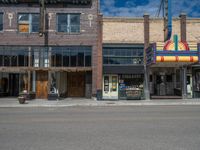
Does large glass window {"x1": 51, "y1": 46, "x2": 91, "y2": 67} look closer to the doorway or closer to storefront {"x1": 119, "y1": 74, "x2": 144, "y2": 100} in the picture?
storefront {"x1": 119, "y1": 74, "x2": 144, "y2": 100}

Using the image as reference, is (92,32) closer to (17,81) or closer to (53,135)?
(17,81)

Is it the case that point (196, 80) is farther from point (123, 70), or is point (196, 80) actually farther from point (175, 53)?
point (123, 70)

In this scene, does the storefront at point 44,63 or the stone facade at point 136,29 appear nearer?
the storefront at point 44,63

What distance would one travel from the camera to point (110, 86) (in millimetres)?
25938

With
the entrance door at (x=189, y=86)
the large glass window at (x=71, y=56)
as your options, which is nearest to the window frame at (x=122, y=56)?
the large glass window at (x=71, y=56)

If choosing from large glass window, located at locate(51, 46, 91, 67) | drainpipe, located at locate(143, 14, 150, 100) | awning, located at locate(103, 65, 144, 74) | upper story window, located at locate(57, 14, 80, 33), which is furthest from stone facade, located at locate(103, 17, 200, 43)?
upper story window, located at locate(57, 14, 80, 33)

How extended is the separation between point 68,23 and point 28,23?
4171mm

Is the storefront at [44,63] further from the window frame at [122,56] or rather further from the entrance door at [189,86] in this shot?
the entrance door at [189,86]

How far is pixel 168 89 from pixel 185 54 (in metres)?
6.62

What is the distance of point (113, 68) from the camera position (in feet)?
83.0

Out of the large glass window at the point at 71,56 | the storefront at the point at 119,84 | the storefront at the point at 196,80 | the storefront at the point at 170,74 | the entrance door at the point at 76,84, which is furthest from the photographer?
the entrance door at the point at 76,84

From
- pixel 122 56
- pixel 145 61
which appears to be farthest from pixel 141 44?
pixel 122 56

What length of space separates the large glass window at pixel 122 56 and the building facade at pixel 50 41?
82 cm

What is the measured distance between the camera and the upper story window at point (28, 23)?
2566cm
